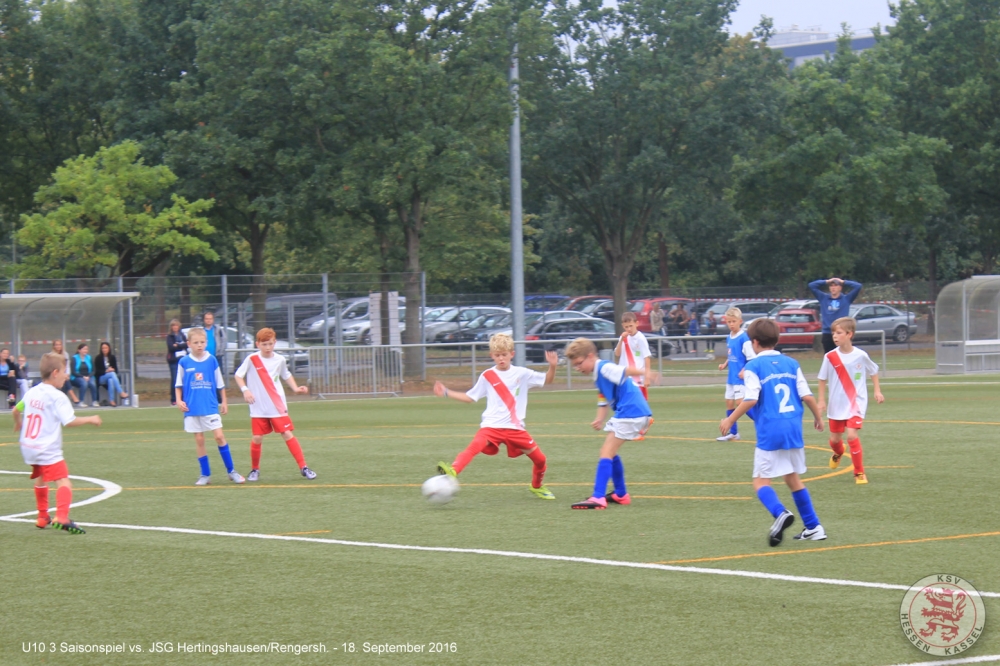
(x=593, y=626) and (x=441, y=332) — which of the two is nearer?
(x=593, y=626)

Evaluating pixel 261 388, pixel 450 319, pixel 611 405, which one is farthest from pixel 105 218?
pixel 611 405

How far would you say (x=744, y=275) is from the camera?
197 ft

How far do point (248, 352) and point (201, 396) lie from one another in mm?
16125

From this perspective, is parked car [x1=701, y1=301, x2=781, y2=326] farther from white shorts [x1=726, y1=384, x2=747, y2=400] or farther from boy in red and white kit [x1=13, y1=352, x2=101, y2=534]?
boy in red and white kit [x1=13, y1=352, x2=101, y2=534]

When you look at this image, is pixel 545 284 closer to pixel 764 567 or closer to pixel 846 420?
pixel 846 420

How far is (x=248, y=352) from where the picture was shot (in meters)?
28.6

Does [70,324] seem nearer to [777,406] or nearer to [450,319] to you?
[450,319]

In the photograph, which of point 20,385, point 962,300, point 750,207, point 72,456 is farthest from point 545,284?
point 72,456

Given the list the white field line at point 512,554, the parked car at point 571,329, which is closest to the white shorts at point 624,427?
the white field line at point 512,554

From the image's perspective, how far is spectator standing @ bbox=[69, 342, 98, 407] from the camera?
26.0 m

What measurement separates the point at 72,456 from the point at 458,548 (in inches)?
357

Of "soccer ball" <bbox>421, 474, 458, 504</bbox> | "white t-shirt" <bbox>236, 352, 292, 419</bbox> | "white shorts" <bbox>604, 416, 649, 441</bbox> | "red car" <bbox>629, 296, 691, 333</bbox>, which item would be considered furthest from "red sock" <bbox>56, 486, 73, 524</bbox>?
"red car" <bbox>629, 296, 691, 333</bbox>

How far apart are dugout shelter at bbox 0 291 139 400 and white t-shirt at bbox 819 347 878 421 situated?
18.6m

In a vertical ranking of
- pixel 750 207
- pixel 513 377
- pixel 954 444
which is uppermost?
pixel 750 207
